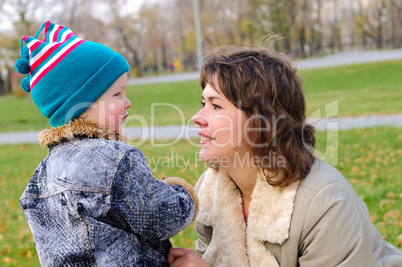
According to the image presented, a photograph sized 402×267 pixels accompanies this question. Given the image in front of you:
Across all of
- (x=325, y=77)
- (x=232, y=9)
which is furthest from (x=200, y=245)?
(x=232, y=9)

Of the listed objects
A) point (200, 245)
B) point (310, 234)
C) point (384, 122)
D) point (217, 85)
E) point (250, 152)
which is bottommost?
point (384, 122)

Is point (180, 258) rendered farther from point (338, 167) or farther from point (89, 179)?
point (338, 167)

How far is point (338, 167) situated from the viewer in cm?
589

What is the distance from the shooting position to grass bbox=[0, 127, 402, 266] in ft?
13.9

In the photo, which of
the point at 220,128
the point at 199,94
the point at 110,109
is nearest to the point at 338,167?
the point at 220,128

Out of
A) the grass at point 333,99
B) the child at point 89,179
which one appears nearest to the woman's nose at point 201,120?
the child at point 89,179

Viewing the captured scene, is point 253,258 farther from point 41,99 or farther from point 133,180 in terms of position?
point 41,99

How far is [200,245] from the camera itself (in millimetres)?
2631

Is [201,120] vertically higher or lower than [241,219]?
higher

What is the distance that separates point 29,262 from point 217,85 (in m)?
3.06

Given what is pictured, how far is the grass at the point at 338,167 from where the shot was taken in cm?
424

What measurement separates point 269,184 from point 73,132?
101cm

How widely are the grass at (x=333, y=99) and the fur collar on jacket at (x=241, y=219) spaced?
705 cm

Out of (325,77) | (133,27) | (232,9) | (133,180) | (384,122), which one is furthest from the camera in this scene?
(133,27)
